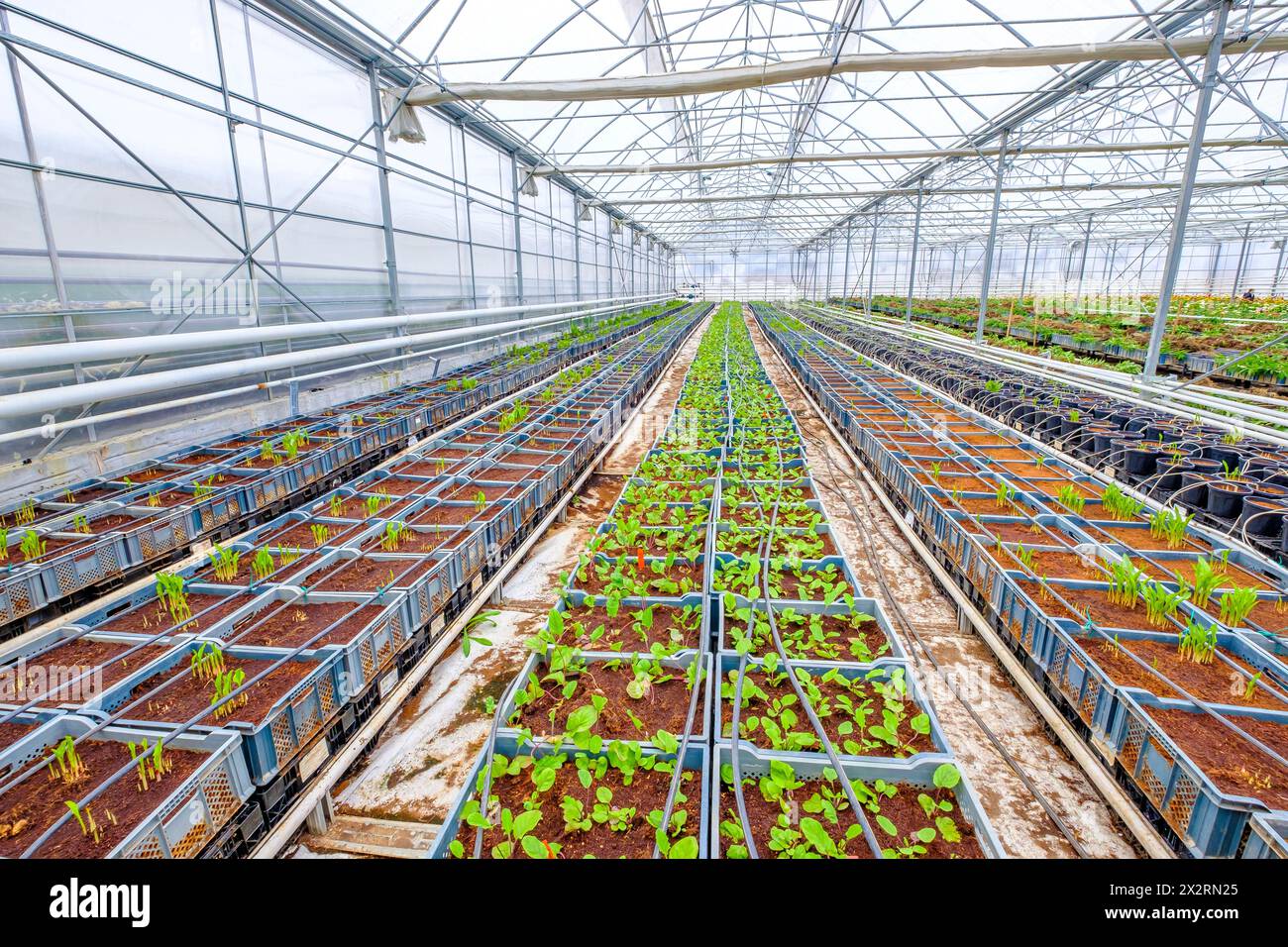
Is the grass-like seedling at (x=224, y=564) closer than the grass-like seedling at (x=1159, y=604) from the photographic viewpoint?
No

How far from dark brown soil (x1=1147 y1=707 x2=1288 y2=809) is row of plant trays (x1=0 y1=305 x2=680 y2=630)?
588 centimetres

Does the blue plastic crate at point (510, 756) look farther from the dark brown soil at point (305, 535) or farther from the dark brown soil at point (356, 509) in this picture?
the dark brown soil at point (356, 509)

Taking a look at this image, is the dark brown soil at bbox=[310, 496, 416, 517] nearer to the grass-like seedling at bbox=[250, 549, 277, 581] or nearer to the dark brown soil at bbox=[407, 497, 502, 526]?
the dark brown soil at bbox=[407, 497, 502, 526]

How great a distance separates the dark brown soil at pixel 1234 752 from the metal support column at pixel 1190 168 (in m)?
6.56

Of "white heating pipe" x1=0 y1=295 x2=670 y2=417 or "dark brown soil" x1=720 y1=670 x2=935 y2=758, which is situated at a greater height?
"white heating pipe" x1=0 y1=295 x2=670 y2=417

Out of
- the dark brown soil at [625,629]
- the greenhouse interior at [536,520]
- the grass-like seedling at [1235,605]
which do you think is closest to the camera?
the greenhouse interior at [536,520]

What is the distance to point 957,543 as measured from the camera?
4262 mm

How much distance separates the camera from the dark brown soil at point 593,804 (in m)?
1.84

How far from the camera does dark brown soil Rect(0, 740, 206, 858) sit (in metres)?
1.76

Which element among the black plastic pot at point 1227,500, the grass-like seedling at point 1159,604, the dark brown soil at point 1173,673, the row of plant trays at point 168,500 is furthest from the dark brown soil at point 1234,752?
the row of plant trays at point 168,500

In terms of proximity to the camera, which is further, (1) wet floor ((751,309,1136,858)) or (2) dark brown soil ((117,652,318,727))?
(1) wet floor ((751,309,1136,858))

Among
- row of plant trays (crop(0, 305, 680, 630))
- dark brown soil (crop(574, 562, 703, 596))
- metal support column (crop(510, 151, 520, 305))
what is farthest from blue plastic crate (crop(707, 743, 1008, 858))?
metal support column (crop(510, 151, 520, 305))
